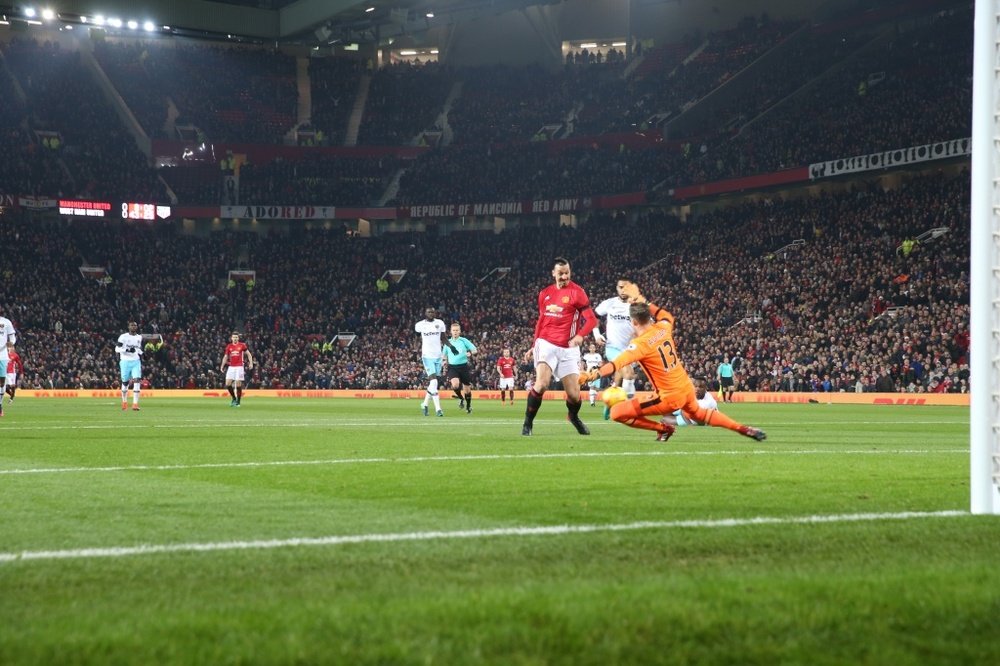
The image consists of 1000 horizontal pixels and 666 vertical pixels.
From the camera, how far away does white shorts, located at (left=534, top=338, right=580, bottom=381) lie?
16.3m

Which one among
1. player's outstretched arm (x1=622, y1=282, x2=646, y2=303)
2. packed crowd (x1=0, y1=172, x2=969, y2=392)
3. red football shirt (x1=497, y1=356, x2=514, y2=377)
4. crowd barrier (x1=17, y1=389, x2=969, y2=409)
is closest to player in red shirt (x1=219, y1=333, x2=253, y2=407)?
red football shirt (x1=497, y1=356, x2=514, y2=377)

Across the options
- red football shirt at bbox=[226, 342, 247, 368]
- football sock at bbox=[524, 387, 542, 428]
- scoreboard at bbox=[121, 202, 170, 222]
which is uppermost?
scoreboard at bbox=[121, 202, 170, 222]

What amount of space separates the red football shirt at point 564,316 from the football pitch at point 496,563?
5.12m

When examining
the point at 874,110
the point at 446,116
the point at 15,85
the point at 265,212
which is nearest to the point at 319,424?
the point at 874,110

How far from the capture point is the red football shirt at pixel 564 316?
643 inches

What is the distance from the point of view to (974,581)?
16.0 ft

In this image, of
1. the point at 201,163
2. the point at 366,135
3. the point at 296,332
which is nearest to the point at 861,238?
the point at 296,332

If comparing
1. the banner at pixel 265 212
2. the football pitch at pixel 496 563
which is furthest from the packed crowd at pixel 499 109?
the football pitch at pixel 496 563

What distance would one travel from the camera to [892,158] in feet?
160

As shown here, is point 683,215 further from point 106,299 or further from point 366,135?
point 106,299

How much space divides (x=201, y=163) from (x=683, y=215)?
97.3ft

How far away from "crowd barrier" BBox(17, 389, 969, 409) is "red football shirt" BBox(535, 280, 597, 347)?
73.8 feet

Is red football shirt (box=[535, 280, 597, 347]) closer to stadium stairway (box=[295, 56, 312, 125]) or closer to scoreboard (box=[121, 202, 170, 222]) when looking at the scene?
scoreboard (box=[121, 202, 170, 222])

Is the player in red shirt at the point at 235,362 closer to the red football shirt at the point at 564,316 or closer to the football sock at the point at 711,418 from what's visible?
the red football shirt at the point at 564,316
